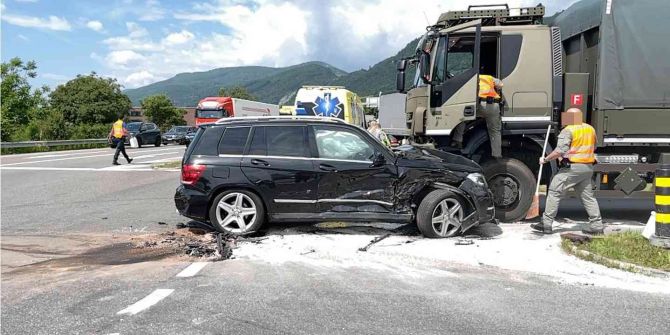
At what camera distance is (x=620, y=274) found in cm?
522

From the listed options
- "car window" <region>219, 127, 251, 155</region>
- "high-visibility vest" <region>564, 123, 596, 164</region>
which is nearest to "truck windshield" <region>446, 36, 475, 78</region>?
"high-visibility vest" <region>564, 123, 596, 164</region>

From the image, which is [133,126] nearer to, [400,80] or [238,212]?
[400,80]

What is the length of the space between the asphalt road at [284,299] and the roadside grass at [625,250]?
3.13 feet

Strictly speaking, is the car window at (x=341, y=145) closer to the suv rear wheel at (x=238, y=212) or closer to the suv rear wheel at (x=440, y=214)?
the suv rear wheel at (x=440, y=214)

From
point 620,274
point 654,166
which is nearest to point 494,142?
point 654,166

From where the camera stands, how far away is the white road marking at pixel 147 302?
422cm

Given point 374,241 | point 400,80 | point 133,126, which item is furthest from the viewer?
point 133,126

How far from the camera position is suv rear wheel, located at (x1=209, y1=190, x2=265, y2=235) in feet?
22.0

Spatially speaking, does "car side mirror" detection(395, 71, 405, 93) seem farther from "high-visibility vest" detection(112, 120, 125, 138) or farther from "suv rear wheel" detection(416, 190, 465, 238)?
"high-visibility vest" detection(112, 120, 125, 138)

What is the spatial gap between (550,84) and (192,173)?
205 inches

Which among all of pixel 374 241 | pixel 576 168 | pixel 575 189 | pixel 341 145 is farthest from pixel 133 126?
pixel 576 168

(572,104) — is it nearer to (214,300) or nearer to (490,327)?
(490,327)

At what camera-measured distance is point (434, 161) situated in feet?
22.0

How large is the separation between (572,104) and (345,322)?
521cm
